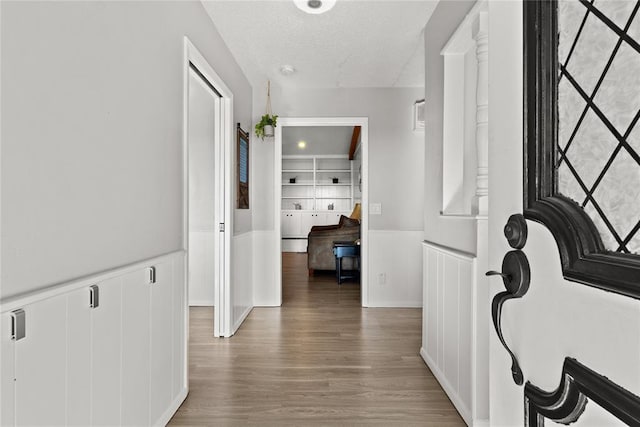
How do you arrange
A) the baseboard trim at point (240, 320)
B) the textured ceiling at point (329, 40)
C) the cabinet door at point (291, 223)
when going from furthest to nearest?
the cabinet door at point (291, 223) < the baseboard trim at point (240, 320) < the textured ceiling at point (329, 40)

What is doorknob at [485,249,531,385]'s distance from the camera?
601 millimetres

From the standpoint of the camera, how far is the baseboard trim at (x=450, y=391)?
6.19 feet

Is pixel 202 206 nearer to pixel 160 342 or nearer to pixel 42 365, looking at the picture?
pixel 160 342

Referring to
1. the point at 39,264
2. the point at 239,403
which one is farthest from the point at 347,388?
the point at 39,264

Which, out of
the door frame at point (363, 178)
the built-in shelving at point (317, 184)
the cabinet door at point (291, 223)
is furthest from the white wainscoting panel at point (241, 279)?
the built-in shelving at point (317, 184)

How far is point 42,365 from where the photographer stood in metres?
1.07

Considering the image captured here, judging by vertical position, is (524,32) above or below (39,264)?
above

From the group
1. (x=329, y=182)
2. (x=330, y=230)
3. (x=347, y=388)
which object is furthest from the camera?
(x=329, y=182)

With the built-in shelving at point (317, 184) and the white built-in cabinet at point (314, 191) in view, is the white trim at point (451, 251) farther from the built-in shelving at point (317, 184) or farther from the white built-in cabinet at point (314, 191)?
the built-in shelving at point (317, 184)

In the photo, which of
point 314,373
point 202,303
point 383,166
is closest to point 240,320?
point 202,303

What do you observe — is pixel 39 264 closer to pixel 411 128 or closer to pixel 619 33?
pixel 619 33

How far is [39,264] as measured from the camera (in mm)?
1095

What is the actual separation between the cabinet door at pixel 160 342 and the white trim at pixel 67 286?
17 cm

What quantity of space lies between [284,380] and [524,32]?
2.27 meters
